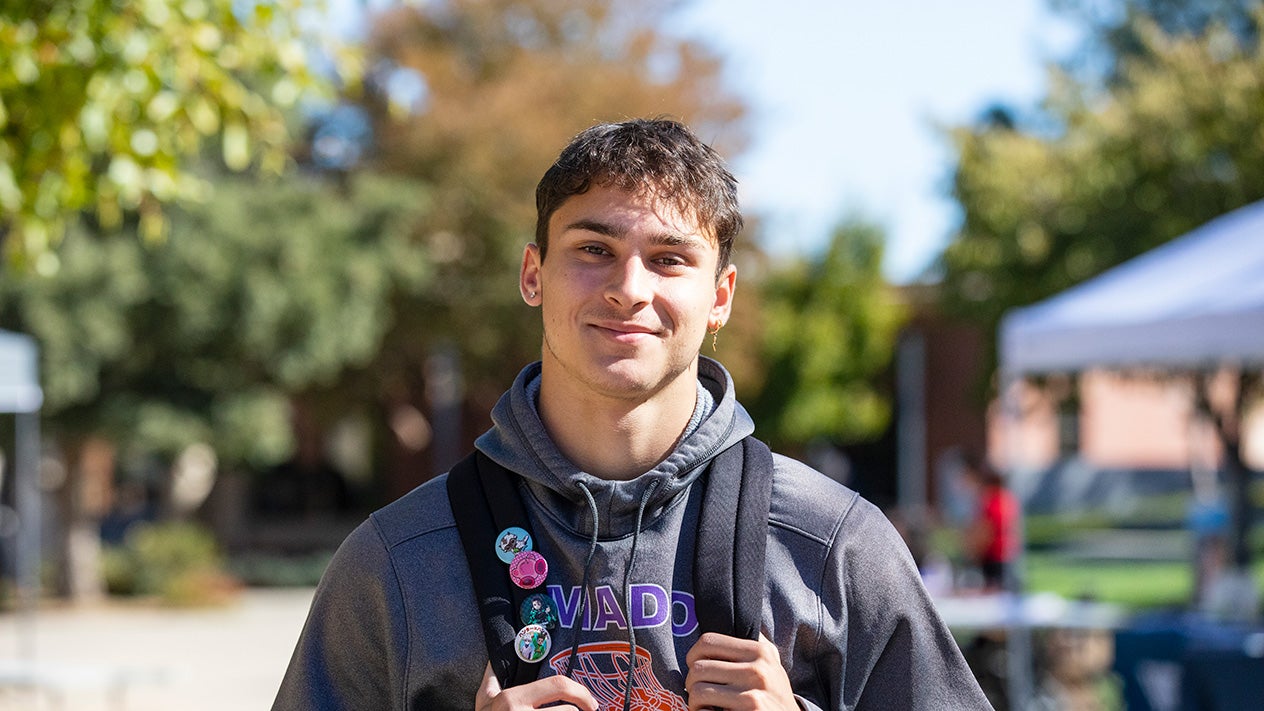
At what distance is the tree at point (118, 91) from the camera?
499 centimetres

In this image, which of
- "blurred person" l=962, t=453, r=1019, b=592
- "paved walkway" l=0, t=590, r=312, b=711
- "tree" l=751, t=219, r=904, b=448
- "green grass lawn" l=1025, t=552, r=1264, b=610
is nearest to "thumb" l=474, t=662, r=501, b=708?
"paved walkway" l=0, t=590, r=312, b=711

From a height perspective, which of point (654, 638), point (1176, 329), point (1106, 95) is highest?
point (1106, 95)

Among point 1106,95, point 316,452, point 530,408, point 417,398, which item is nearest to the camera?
point 530,408

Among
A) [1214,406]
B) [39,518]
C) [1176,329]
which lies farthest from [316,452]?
[1176,329]

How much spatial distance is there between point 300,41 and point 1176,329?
433 cm

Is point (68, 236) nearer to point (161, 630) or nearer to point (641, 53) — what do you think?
point (161, 630)

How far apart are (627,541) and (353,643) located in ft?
1.37

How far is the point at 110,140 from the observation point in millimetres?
5156

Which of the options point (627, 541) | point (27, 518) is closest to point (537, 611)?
point (627, 541)

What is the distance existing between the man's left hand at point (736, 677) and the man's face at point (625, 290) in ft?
1.25

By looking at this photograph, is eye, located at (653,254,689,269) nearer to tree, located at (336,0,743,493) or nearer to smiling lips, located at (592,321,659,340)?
smiling lips, located at (592,321,659,340)

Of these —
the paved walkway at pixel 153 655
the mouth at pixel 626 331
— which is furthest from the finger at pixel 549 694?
the paved walkway at pixel 153 655

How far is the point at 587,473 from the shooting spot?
2.16 meters

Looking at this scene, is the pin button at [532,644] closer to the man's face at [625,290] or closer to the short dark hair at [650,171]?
the man's face at [625,290]
